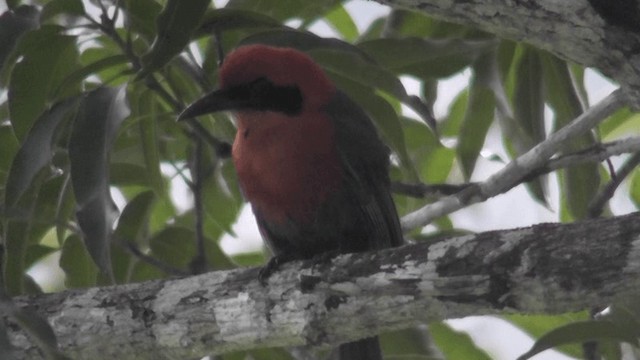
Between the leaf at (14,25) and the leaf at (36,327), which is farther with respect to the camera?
the leaf at (14,25)

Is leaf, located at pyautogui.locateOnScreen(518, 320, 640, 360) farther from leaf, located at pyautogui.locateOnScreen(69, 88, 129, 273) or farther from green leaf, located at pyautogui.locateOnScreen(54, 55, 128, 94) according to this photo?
green leaf, located at pyautogui.locateOnScreen(54, 55, 128, 94)

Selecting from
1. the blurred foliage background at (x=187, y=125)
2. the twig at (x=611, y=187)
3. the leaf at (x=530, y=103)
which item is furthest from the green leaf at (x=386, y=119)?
the twig at (x=611, y=187)

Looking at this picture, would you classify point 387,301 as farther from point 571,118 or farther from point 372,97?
point 571,118

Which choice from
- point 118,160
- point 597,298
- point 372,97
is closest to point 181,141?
point 118,160

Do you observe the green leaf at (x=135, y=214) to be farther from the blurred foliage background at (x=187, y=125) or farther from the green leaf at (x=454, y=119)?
the green leaf at (x=454, y=119)

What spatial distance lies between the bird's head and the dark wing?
82mm

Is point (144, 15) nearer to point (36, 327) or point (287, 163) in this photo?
point (287, 163)

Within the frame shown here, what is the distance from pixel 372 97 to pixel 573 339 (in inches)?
39.6

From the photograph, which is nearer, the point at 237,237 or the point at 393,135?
the point at 393,135

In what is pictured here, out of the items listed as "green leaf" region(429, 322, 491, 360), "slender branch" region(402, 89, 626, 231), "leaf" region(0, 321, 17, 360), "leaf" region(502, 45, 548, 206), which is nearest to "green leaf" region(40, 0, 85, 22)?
"leaf" region(0, 321, 17, 360)

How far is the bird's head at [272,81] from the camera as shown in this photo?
14.0 ft

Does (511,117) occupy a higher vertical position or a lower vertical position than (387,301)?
higher

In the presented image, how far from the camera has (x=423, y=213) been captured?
4305 millimetres

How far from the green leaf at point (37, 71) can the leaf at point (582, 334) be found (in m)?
1.65
